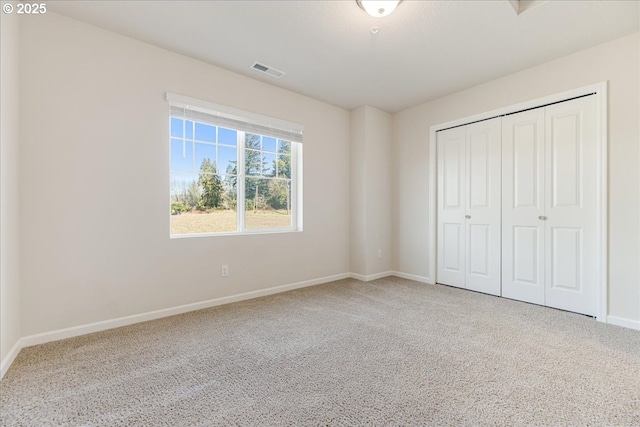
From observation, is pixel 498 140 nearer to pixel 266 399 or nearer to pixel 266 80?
pixel 266 80

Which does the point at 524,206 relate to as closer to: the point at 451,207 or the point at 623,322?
the point at 451,207

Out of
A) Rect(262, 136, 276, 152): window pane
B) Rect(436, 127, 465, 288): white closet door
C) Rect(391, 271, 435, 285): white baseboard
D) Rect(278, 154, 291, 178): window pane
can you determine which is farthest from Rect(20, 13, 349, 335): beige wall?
Rect(436, 127, 465, 288): white closet door

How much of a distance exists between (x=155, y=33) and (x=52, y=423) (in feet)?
9.35

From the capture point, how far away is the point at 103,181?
96.8 inches

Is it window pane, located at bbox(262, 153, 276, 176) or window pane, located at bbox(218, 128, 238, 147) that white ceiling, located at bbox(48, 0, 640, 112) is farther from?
window pane, located at bbox(262, 153, 276, 176)

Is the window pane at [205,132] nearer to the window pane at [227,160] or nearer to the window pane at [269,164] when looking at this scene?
the window pane at [227,160]

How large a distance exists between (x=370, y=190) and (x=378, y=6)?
2515mm

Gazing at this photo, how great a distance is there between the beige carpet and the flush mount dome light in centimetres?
251

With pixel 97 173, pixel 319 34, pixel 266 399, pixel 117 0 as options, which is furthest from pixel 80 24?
pixel 266 399

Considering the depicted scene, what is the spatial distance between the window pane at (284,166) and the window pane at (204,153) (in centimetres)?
88

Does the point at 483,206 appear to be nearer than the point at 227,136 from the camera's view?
No

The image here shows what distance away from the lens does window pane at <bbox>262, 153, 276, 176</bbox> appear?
3.65 metres

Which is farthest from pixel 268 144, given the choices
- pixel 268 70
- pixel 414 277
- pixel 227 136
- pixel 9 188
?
pixel 414 277

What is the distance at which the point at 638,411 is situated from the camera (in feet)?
4.72
